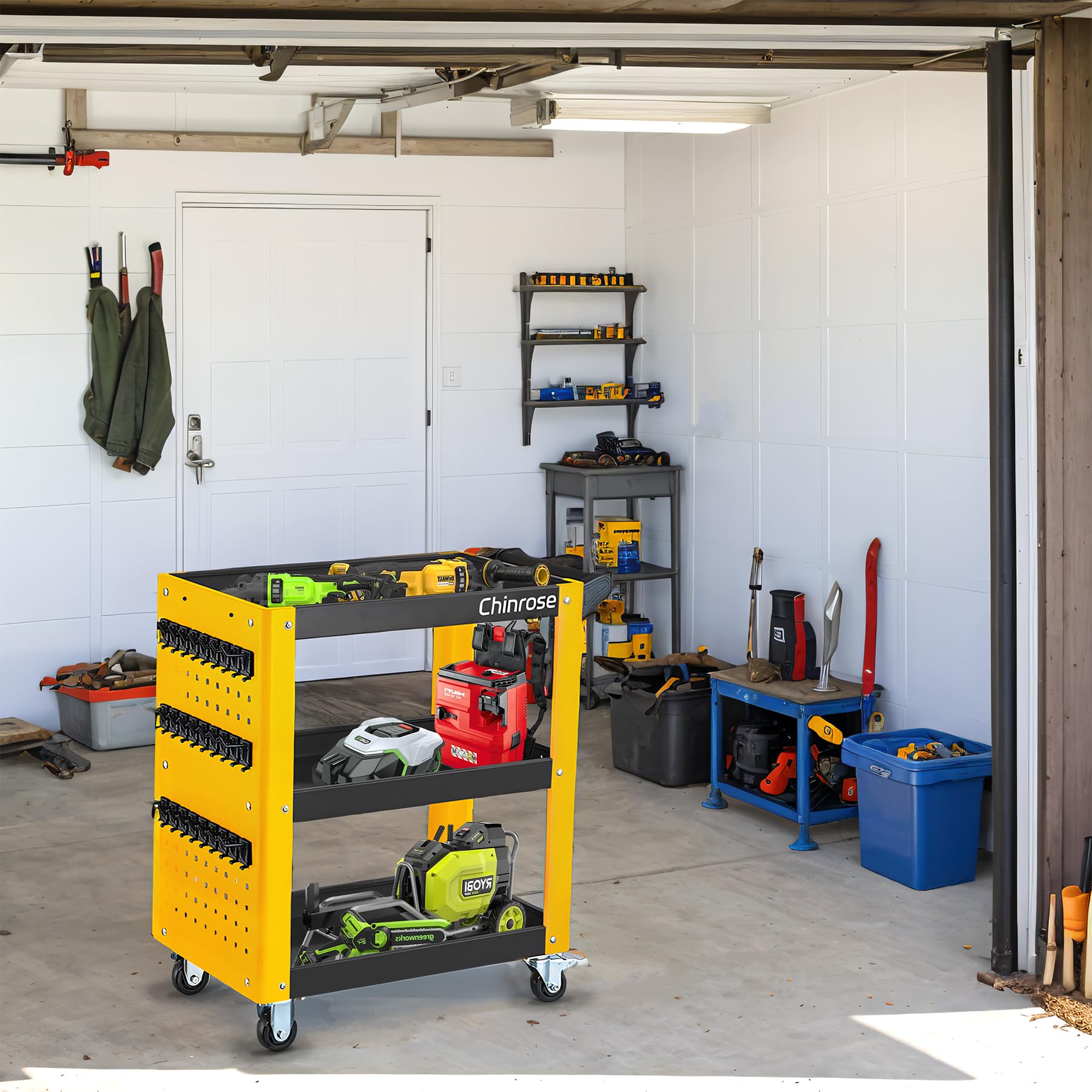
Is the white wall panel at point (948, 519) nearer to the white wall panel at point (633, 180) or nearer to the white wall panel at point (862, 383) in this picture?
the white wall panel at point (862, 383)

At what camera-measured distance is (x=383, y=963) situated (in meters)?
3.65

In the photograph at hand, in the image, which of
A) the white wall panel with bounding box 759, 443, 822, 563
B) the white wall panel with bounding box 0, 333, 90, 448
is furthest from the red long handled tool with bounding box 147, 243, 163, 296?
the white wall panel with bounding box 759, 443, 822, 563

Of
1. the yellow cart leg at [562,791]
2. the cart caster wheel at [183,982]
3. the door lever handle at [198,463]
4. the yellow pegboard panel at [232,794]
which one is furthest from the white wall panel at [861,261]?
the cart caster wheel at [183,982]

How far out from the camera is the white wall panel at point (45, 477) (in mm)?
6578

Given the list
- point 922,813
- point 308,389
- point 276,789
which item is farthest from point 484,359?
point 276,789

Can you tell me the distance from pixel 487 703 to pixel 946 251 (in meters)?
2.69

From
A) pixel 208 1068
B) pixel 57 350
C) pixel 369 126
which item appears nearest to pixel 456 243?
pixel 369 126

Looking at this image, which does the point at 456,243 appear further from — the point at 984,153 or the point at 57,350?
the point at 984,153

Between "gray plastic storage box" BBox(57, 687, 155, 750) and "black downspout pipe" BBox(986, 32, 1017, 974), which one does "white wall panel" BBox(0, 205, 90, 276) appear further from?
"black downspout pipe" BBox(986, 32, 1017, 974)

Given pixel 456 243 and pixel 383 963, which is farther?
pixel 456 243

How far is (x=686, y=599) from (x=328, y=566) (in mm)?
3461

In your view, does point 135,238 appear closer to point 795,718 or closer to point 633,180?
point 633,180

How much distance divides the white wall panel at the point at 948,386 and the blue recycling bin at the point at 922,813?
1.16 metres

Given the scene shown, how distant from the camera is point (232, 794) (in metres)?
3.53
